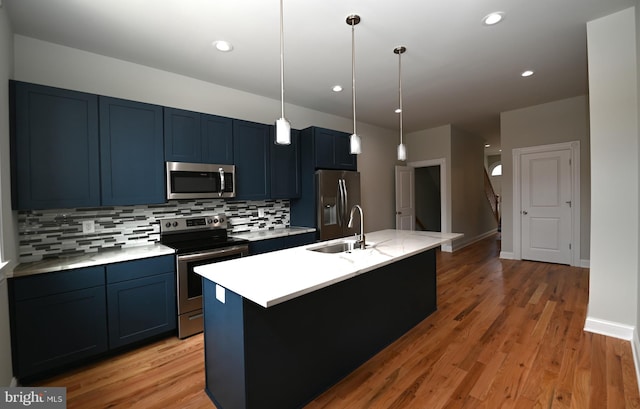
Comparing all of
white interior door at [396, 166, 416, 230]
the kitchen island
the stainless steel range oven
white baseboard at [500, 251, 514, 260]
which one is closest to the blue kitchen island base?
the kitchen island

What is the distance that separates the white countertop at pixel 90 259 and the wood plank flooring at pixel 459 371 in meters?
0.82

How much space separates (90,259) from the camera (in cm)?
225

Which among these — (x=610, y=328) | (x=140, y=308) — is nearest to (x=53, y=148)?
(x=140, y=308)

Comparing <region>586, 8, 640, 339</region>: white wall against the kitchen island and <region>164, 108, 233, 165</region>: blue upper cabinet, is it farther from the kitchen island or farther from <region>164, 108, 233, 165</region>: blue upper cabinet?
<region>164, 108, 233, 165</region>: blue upper cabinet

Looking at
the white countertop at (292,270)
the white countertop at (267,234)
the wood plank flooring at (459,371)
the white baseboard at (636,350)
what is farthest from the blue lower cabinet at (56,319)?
the white baseboard at (636,350)

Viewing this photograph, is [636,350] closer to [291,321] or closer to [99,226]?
[291,321]

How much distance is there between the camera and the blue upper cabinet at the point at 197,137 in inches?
109

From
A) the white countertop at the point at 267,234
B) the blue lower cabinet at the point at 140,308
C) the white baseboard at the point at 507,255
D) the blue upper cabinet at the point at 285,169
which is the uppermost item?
the blue upper cabinet at the point at 285,169

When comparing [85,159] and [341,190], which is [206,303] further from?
[341,190]

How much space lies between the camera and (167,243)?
2889 mm

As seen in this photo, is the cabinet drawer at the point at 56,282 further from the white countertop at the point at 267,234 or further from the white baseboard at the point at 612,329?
the white baseboard at the point at 612,329

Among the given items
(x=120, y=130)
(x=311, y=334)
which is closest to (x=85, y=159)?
(x=120, y=130)

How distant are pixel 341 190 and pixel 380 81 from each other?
5.03ft

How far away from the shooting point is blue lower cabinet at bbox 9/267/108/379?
74.8 inches
